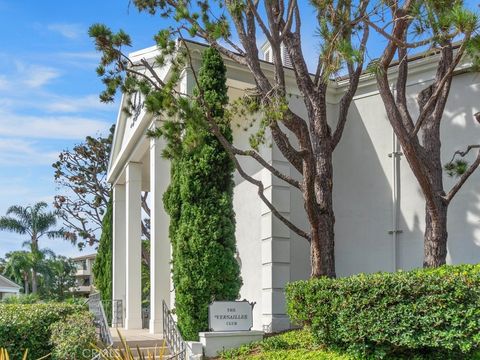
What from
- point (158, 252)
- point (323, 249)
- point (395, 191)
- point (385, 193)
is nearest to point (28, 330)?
point (158, 252)

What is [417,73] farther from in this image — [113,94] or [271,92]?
[113,94]

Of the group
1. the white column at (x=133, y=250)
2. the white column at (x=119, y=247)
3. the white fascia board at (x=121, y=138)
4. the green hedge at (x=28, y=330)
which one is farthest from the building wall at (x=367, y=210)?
the white column at (x=119, y=247)

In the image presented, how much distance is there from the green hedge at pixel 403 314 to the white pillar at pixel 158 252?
204 inches

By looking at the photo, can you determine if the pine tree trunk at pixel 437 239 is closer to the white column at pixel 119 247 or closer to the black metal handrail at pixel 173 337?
the black metal handrail at pixel 173 337

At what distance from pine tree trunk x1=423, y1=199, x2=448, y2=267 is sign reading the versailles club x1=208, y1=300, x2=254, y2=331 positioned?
3579mm

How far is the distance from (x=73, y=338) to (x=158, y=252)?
2998mm

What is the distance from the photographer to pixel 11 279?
169 ft

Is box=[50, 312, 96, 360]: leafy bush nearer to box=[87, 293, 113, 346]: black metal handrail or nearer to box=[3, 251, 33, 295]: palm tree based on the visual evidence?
box=[87, 293, 113, 346]: black metal handrail

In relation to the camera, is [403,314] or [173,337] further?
[173,337]

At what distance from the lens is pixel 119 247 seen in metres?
21.9

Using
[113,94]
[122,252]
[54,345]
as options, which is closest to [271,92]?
[113,94]

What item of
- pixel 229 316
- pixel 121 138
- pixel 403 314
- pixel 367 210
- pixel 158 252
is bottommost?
pixel 229 316

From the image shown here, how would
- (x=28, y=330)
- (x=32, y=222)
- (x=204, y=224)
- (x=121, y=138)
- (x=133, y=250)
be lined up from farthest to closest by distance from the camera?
1. (x=32, y=222)
2. (x=121, y=138)
3. (x=133, y=250)
4. (x=28, y=330)
5. (x=204, y=224)

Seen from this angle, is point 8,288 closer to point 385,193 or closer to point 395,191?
point 385,193
